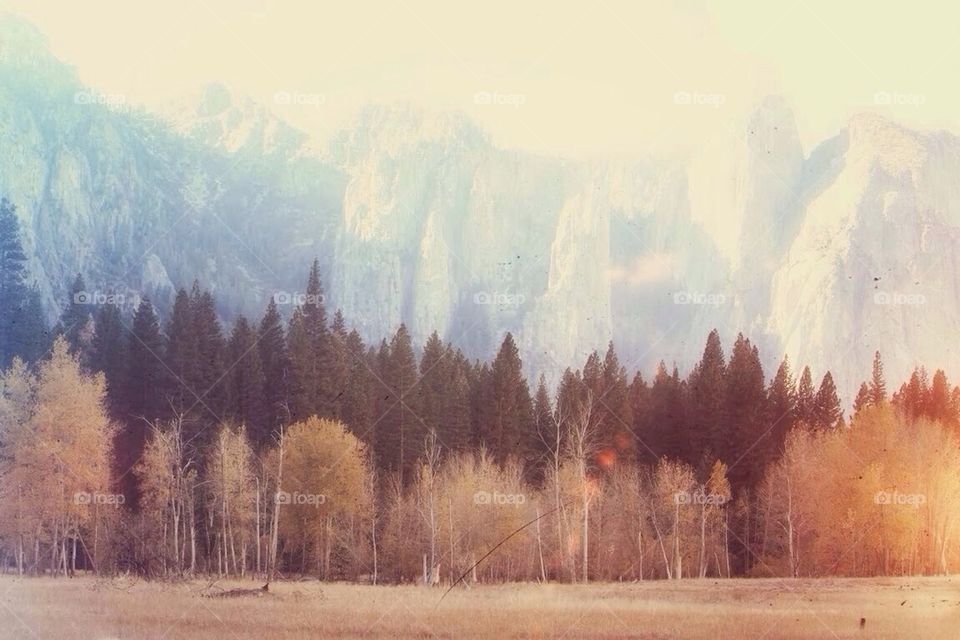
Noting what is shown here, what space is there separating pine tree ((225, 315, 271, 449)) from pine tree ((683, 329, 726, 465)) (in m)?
5.07

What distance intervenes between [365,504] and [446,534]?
1000 millimetres

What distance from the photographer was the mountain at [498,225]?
13.8m

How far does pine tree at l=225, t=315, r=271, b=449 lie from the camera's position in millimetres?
13727

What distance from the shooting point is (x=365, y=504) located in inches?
535

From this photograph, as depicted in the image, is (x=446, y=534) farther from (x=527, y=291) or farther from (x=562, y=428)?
(x=527, y=291)

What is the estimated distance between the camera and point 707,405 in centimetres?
1427

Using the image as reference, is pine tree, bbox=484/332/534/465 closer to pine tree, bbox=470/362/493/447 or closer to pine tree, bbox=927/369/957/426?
pine tree, bbox=470/362/493/447

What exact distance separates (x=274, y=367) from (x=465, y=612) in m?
3.62

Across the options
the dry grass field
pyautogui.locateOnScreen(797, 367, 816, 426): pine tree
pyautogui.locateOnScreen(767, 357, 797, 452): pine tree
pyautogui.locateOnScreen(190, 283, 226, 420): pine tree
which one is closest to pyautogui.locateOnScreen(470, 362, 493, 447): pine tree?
the dry grass field

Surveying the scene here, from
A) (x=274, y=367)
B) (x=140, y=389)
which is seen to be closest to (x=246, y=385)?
(x=274, y=367)

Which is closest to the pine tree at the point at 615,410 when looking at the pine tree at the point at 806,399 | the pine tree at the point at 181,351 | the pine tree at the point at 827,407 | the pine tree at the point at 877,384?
the pine tree at the point at 806,399

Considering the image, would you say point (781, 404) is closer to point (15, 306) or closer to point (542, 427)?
point (542, 427)

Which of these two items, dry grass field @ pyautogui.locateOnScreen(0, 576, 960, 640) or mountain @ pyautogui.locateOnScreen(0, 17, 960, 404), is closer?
dry grass field @ pyautogui.locateOnScreen(0, 576, 960, 640)

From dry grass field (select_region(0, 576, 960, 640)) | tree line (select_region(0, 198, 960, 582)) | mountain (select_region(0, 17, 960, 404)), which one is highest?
mountain (select_region(0, 17, 960, 404))
